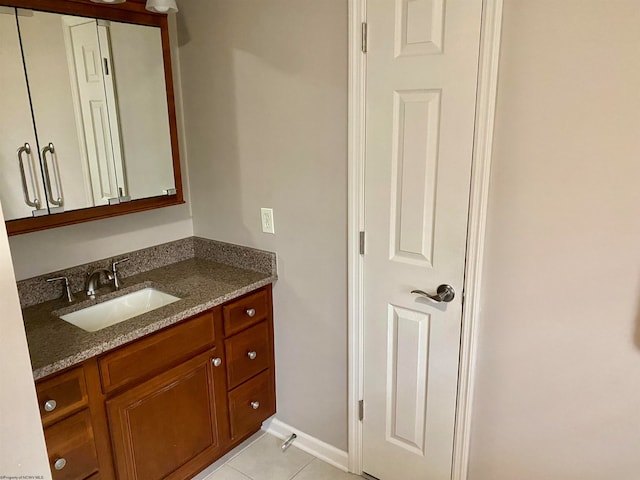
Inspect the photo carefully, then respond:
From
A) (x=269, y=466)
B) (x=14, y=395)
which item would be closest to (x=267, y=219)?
(x=269, y=466)

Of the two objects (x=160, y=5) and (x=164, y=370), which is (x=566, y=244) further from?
(x=160, y=5)

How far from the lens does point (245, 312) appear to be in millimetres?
2133

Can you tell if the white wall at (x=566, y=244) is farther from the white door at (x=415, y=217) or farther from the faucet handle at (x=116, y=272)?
the faucet handle at (x=116, y=272)

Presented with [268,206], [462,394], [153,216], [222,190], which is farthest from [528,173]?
[153,216]

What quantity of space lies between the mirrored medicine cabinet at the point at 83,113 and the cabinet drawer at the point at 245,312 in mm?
599

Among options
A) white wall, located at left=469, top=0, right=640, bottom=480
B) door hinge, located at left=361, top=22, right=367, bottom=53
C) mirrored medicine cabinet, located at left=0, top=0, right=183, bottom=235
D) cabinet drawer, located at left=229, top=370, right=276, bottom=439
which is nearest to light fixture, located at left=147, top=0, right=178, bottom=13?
mirrored medicine cabinet, located at left=0, top=0, right=183, bottom=235

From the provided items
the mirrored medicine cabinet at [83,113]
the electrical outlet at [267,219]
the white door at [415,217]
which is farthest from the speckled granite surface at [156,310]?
the white door at [415,217]

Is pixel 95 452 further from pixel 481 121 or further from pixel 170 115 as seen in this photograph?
pixel 481 121

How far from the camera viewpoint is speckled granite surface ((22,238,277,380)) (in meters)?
1.53

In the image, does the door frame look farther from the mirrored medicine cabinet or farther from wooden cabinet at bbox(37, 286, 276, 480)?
the mirrored medicine cabinet

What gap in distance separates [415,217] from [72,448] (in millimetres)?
1447

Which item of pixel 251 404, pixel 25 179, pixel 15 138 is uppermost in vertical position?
pixel 15 138

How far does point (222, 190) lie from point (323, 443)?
1.35 m

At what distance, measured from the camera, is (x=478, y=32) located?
1.47 m
